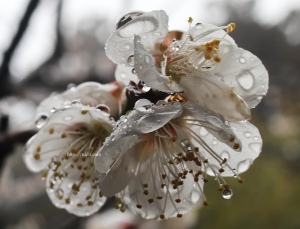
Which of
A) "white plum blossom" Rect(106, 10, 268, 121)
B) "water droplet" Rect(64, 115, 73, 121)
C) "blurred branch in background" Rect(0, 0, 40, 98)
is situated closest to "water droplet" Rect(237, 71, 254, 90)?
"white plum blossom" Rect(106, 10, 268, 121)

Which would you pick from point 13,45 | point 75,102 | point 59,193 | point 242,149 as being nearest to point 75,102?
point 75,102

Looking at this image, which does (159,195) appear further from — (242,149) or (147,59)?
(147,59)

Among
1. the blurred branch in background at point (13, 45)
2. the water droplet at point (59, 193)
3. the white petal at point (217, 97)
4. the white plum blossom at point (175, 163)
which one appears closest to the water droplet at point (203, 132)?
the white plum blossom at point (175, 163)

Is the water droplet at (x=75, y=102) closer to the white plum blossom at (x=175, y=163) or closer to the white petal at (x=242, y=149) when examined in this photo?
the white plum blossom at (x=175, y=163)

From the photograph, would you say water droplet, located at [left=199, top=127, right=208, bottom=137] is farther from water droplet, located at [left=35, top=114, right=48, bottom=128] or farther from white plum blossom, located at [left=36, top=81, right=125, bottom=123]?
water droplet, located at [left=35, top=114, right=48, bottom=128]

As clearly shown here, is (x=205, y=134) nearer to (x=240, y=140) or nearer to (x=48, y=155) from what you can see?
(x=240, y=140)

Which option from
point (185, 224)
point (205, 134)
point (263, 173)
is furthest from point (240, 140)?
point (263, 173)
